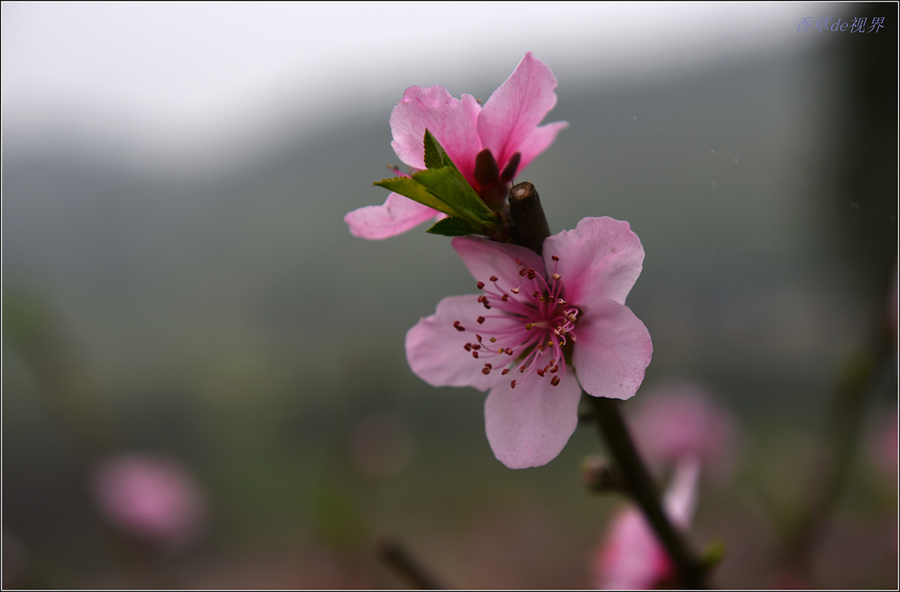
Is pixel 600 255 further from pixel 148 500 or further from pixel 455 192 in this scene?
pixel 148 500

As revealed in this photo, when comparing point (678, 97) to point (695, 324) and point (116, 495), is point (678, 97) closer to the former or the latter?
point (695, 324)

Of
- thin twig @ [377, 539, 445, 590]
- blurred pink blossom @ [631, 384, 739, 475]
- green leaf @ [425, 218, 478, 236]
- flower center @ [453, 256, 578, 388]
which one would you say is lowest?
blurred pink blossom @ [631, 384, 739, 475]

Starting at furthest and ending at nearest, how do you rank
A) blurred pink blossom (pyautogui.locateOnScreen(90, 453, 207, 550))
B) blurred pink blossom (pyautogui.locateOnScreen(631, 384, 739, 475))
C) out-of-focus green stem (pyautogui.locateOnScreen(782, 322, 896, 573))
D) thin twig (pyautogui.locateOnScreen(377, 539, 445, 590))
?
blurred pink blossom (pyautogui.locateOnScreen(90, 453, 207, 550))
blurred pink blossom (pyautogui.locateOnScreen(631, 384, 739, 475))
out-of-focus green stem (pyautogui.locateOnScreen(782, 322, 896, 573))
thin twig (pyautogui.locateOnScreen(377, 539, 445, 590))

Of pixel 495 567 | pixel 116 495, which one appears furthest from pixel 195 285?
pixel 495 567

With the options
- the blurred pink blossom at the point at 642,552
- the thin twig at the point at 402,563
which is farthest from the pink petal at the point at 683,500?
the thin twig at the point at 402,563

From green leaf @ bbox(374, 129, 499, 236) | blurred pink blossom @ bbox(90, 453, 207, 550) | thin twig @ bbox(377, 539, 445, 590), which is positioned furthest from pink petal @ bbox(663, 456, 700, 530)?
blurred pink blossom @ bbox(90, 453, 207, 550)

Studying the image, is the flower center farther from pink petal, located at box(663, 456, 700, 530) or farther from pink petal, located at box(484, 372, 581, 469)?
pink petal, located at box(663, 456, 700, 530)

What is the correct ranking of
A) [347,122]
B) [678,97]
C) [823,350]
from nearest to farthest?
1. [678,97]
2. [347,122]
3. [823,350]
